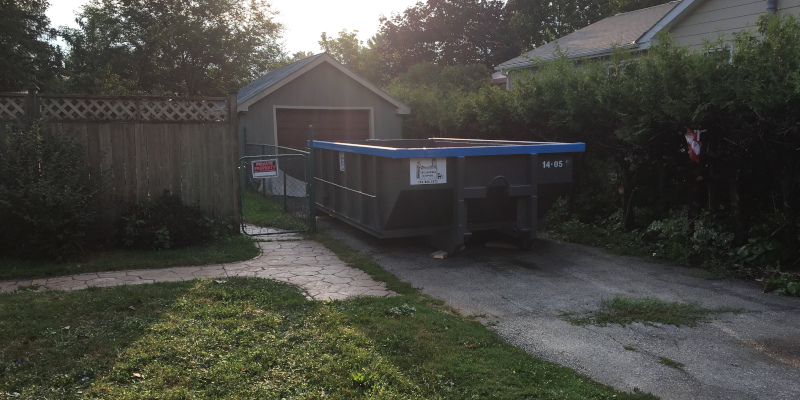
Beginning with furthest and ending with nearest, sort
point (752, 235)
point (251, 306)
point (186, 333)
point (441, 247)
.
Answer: point (441, 247) → point (752, 235) → point (251, 306) → point (186, 333)

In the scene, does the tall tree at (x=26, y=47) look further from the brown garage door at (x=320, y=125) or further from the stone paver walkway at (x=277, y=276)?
the stone paver walkway at (x=277, y=276)

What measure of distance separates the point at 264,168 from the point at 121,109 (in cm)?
244

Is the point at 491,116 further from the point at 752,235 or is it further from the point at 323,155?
the point at 752,235

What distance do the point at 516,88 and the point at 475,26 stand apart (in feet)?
117

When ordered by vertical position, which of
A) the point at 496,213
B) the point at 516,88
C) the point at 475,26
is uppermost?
the point at 475,26

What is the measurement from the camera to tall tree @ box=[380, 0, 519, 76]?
4450cm

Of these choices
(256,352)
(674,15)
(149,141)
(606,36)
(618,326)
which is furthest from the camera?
(606,36)

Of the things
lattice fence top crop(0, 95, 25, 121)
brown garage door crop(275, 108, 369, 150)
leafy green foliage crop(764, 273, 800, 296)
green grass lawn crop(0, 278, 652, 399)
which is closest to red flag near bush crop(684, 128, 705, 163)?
leafy green foliage crop(764, 273, 800, 296)

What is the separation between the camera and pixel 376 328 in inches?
204

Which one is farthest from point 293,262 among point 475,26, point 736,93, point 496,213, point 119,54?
point 475,26

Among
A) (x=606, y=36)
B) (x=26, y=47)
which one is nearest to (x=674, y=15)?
(x=606, y=36)

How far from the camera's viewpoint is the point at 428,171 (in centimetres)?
802

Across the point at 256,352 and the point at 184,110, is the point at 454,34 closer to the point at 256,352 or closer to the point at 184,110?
the point at 184,110

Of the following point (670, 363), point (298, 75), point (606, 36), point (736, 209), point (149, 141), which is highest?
point (606, 36)
